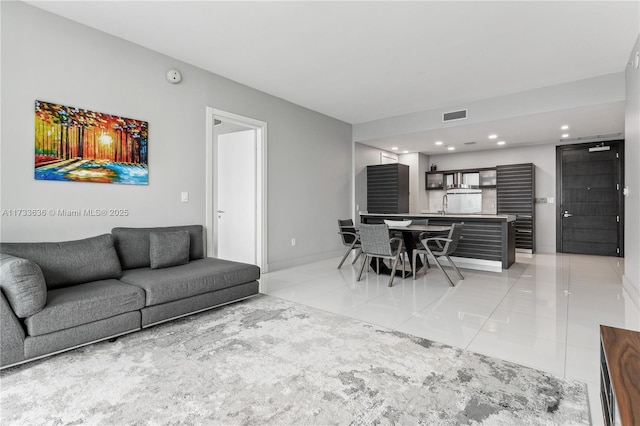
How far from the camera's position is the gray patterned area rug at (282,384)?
1663 millimetres

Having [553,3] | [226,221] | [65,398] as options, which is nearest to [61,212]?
[65,398]

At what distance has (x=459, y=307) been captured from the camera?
11.2 feet

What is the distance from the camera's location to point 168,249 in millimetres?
3465

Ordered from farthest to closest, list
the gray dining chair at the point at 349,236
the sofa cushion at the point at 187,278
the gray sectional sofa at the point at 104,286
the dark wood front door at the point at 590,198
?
the dark wood front door at the point at 590,198 → the gray dining chair at the point at 349,236 → the sofa cushion at the point at 187,278 → the gray sectional sofa at the point at 104,286

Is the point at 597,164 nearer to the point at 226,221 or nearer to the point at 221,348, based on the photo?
the point at 226,221

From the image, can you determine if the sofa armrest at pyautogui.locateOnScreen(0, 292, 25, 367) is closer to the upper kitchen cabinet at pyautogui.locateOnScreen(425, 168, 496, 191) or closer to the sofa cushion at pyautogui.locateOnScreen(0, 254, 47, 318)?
the sofa cushion at pyautogui.locateOnScreen(0, 254, 47, 318)

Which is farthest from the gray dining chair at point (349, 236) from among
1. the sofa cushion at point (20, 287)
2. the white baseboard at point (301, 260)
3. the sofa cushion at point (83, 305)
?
the sofa cushion at point (20, 287)

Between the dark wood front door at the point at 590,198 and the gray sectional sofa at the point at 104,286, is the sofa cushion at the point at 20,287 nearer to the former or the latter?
the gray sectional sofa at the point at 104,286

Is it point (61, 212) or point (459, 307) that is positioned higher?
point (61, 212)

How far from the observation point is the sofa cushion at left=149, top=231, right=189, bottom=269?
11.1 ft

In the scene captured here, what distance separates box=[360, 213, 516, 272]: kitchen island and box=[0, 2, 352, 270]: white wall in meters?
2.78

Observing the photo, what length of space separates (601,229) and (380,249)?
5.83 metres

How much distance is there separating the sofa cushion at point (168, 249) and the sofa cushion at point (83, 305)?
1.83 ft

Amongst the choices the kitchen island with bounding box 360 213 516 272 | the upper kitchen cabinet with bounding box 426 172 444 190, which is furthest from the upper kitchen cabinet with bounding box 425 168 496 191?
the kitchen island with bounding box 360 213 516 272
